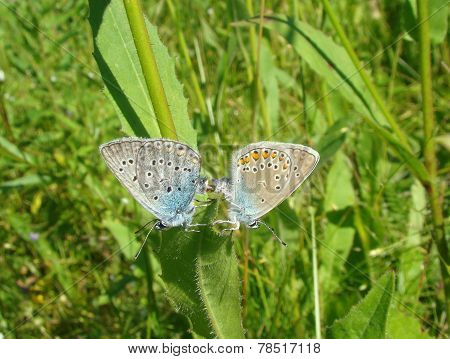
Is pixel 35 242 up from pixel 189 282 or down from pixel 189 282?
down

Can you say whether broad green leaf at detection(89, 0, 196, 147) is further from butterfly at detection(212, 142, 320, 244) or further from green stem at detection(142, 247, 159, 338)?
green stem at detection(142, 247, 159, 338)

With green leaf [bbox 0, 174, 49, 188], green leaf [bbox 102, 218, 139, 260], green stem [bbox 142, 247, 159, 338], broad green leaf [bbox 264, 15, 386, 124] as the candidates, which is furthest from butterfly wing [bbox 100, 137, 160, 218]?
green leaf [bbox 0, 174, 49, 188]

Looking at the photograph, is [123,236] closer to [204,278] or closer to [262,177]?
[204,278]

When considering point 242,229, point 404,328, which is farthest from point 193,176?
point 404,328

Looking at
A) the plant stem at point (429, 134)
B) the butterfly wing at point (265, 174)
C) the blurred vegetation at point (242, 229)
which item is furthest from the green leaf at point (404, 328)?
the butterfly wing at point (265, 174)
